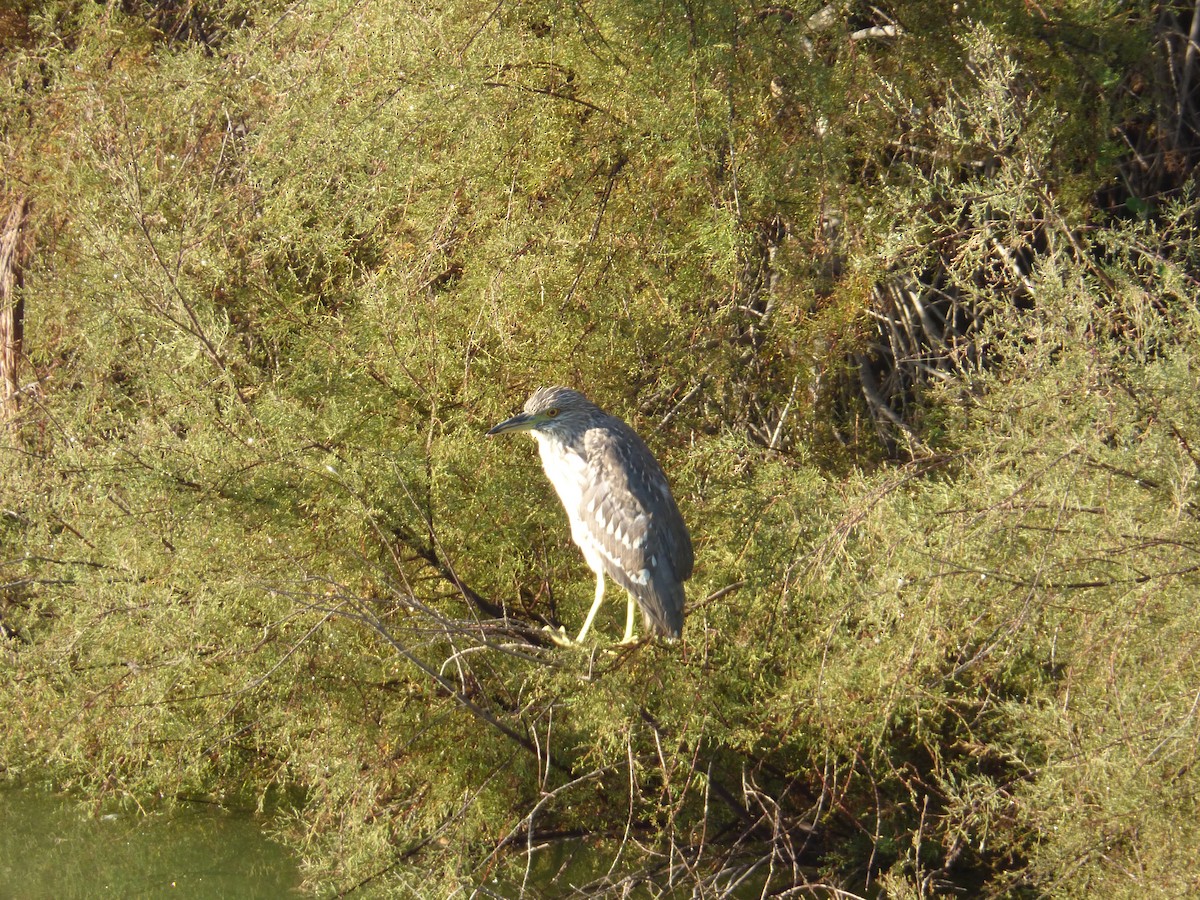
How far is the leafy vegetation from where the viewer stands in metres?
3.02

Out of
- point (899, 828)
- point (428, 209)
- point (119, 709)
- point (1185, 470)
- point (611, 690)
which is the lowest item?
point (899, 828)

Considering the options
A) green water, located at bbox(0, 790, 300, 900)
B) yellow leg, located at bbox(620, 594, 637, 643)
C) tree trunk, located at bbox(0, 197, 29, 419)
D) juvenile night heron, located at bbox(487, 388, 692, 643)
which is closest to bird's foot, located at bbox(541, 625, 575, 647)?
juvenile night heron, located at bbox(487, 388, 692, 643)

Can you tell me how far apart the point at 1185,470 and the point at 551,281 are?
180 cm

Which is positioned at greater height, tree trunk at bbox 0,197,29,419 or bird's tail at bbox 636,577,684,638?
tree trunk at bbox 0,197,29,419

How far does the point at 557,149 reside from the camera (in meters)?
4.00

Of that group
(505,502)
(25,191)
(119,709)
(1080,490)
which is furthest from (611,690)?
(25,191)

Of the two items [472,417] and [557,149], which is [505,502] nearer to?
[472,417]

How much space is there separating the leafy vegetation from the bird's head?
0.26 meters

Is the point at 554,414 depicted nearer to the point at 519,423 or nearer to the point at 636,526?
the point at 519,423

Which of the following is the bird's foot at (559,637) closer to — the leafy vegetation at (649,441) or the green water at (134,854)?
the leafy vegetation at (649,441)

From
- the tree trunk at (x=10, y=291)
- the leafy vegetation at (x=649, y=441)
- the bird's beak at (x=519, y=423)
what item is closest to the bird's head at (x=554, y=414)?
the bird's beak at (x=519, y=423)

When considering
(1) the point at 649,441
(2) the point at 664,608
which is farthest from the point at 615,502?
(1) the point at 649,441

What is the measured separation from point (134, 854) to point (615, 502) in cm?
205

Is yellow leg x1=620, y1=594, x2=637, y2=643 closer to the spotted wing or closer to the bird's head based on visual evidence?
the spotted wing
